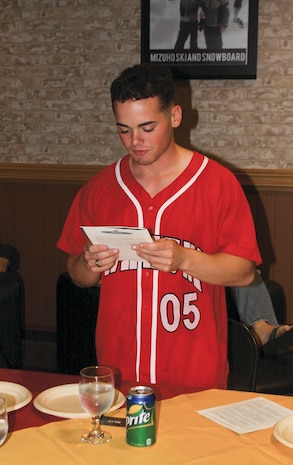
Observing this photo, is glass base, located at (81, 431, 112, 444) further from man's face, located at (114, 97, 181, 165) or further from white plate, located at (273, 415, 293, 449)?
man's face, located at (114, 97, 181, 165)

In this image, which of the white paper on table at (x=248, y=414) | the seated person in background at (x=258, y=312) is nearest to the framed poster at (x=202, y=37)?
the seated person in background at (x=258, y=312)

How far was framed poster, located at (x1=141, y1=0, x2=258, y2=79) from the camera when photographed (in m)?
4.86

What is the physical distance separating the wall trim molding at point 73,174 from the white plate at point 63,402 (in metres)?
3.12

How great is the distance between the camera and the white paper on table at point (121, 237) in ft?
7.06

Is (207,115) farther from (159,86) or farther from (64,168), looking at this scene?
(159,86)

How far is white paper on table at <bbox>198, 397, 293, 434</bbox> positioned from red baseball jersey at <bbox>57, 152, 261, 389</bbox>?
1.34ft

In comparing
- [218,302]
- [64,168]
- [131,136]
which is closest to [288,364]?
[218,302]

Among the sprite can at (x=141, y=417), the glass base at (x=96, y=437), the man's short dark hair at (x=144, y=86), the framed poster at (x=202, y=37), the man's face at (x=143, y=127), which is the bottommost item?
the glass base at (x=96, y=437)

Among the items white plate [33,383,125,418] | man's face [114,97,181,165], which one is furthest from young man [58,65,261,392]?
white plate [33,383,125,418]

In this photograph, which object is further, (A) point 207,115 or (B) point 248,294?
(A) point 207,115

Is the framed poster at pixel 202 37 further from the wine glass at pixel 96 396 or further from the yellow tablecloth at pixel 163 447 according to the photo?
the wine glass at pixel 96 396

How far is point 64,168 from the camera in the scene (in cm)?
535

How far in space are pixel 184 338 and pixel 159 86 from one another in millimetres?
817

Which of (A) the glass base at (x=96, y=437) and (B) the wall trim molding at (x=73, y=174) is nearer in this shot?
(A) the glass base at (x=96, y=437)
